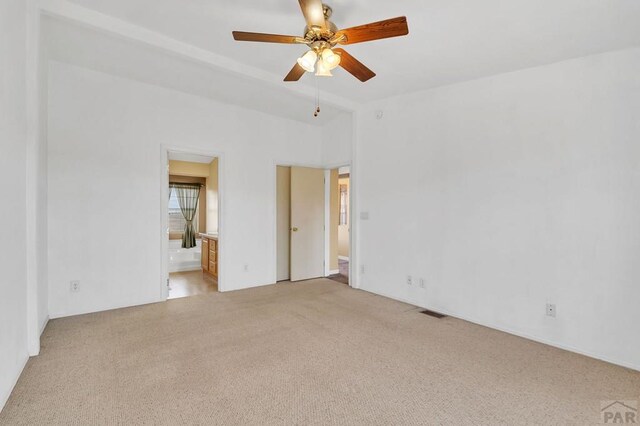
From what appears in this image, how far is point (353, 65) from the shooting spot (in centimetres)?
251

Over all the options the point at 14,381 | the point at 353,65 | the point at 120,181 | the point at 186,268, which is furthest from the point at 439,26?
the point at 186,268

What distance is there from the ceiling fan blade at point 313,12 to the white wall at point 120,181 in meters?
2.79

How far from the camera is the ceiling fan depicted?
77.0 inches

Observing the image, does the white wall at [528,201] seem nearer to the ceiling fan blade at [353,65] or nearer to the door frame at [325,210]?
the door frame at [325,210]

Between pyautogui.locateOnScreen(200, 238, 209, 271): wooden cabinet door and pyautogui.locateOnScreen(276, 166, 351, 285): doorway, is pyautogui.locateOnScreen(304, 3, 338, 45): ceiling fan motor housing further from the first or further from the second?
pyautogui.locateOnScreen(200, 238, 209, 271): wooden cabinet door

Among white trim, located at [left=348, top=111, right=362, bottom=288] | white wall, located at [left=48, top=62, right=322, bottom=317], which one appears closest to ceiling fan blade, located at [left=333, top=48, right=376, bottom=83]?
white trim, located at [left=348, top=111, right=362, bottom=288]

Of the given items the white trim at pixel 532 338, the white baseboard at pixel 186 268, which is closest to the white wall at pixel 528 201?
the white trim at pixel 532 338

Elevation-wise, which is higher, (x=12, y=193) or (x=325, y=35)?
(x=325, y=35)

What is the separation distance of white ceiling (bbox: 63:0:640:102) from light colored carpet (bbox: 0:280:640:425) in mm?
2754

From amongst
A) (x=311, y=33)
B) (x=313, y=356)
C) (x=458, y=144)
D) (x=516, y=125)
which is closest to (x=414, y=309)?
(x=313, y=356)

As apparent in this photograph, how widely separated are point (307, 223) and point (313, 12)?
3.74 metres

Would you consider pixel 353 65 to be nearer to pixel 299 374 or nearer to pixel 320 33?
pixel 320 33

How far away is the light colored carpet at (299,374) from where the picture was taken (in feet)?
6.00

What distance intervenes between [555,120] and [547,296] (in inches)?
67.3
